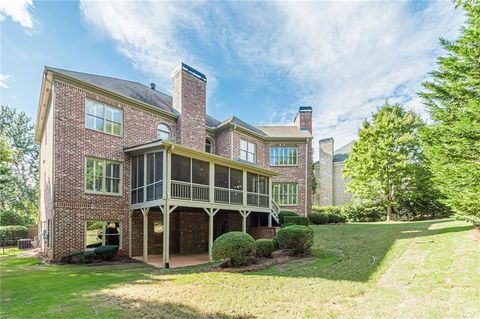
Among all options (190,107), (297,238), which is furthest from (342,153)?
(297,238)

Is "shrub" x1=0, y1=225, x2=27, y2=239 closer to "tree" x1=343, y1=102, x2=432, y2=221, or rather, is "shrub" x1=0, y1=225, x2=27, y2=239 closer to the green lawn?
the green lawn

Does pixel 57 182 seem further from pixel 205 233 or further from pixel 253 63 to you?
pixel 253 63

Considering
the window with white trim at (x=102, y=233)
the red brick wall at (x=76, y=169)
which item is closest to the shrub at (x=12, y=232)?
the window with white trim at (x=102, y=233)

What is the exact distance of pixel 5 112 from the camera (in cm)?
3897

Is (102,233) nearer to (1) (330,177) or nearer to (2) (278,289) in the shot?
(2) (278,289)

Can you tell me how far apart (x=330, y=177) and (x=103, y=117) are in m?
29.0

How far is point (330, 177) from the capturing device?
36.9 metres

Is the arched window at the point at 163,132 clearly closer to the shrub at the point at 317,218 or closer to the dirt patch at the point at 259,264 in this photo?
the dirt patch at the point at 259,264

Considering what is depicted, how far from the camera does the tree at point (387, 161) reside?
25.4 meters

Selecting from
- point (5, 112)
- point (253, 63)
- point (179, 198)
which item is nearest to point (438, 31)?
point (253, 63)

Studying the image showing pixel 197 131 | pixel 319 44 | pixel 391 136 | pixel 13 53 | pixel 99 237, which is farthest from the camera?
pixel 391 136

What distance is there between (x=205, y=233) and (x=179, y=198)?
6.50 m

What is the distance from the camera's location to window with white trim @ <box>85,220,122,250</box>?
13.5 m

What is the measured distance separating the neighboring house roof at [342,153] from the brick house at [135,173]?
20.1m
